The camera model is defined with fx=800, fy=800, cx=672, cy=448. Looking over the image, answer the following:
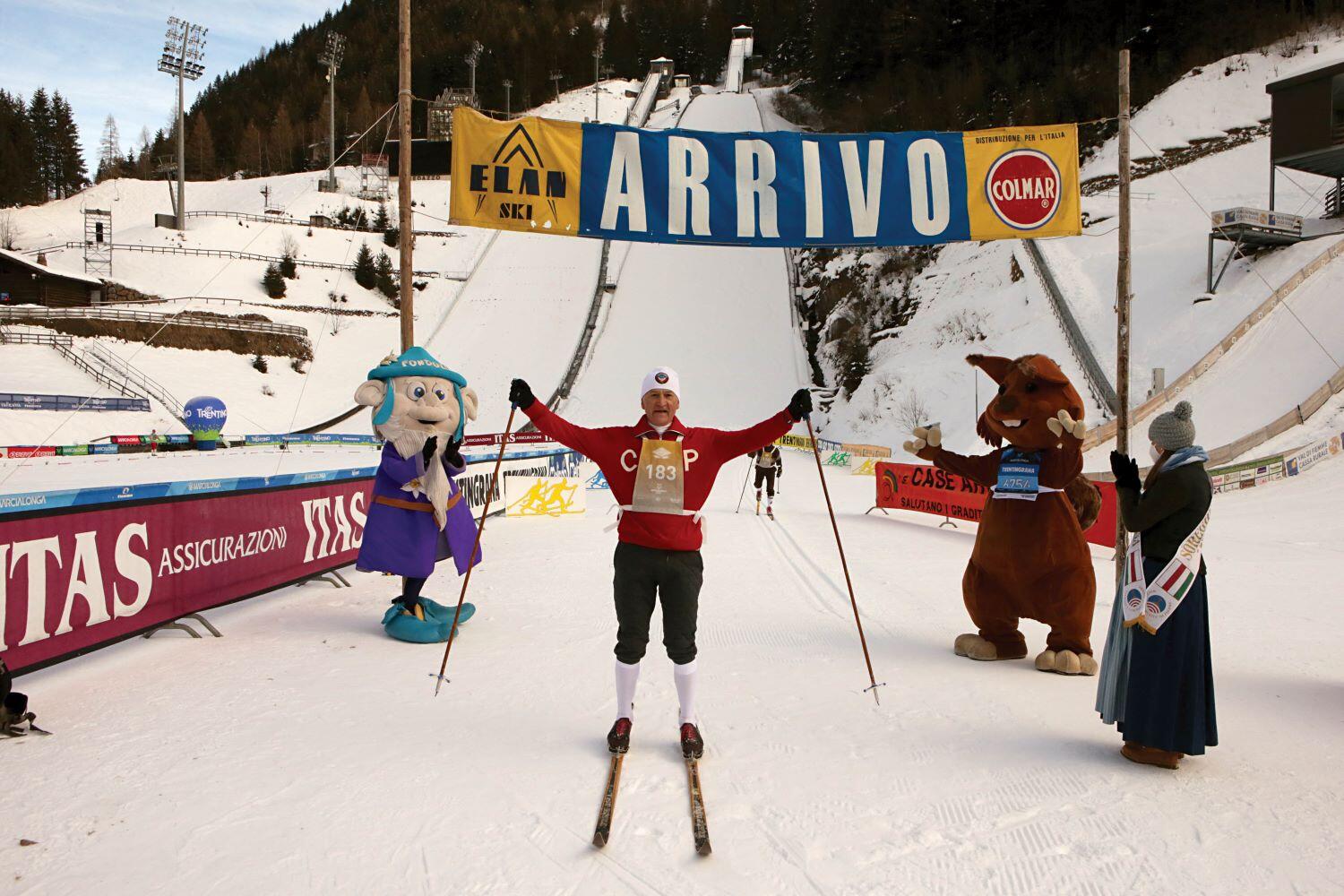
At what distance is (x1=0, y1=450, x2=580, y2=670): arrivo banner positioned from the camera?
198 inches

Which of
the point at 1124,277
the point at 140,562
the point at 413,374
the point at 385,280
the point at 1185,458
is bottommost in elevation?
the point at 140,562

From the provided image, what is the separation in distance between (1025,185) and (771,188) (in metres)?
2.28

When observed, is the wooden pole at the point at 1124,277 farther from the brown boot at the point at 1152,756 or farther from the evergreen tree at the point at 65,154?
the evergreen tree at the point at 65,154

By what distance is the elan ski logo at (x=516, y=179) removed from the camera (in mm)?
7035

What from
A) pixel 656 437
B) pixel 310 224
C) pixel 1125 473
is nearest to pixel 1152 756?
pixel 1125 473

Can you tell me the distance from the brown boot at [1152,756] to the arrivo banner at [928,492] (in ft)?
29.7

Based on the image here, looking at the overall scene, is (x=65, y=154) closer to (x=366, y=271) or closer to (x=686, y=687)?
(x=366, y=271)

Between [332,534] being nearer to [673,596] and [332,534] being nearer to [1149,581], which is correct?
[673,596]

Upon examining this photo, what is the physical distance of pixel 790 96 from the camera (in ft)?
279

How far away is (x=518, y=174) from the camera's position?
23.1 feet

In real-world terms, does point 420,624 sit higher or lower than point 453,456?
lower

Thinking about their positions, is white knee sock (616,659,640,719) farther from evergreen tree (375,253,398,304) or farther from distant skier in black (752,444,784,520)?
evergreen tree (375,253,398,304)

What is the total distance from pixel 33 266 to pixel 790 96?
69.5m

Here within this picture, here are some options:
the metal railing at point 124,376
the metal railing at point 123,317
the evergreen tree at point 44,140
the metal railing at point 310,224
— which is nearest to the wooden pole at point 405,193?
the metal railing at point 124,376
